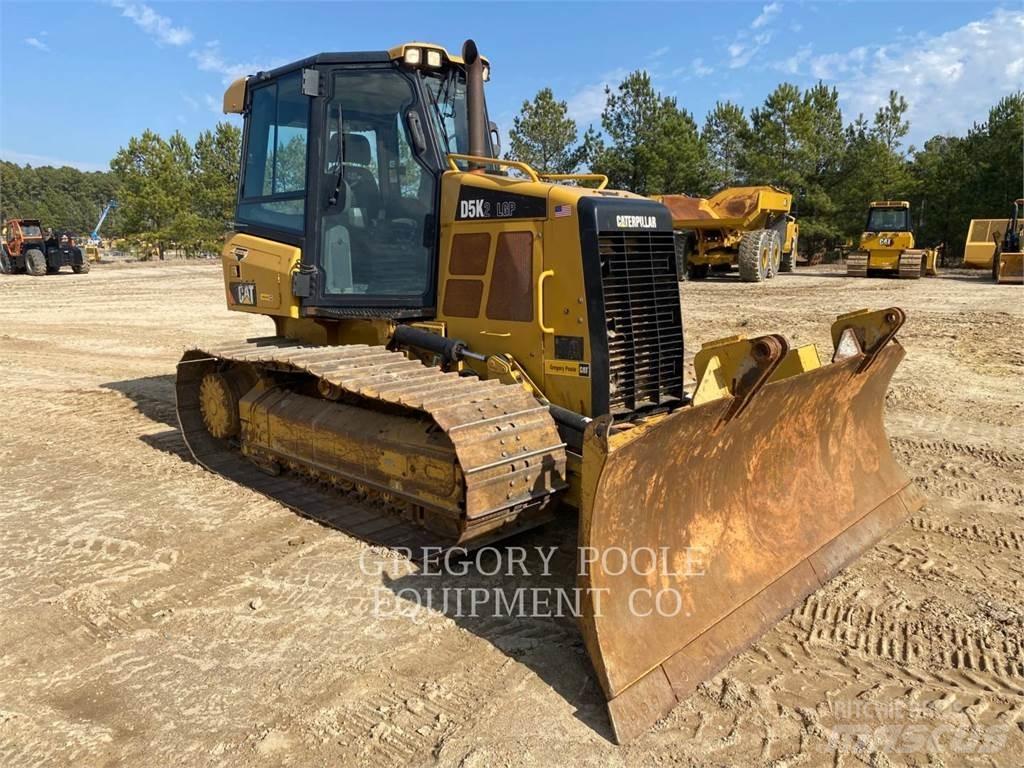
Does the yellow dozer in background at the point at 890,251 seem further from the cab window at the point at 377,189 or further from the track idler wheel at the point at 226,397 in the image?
the track idler wheel at the point at 226,397

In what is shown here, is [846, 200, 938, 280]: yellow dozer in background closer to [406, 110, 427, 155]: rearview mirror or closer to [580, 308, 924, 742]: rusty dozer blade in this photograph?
[580, 308, 924, 742]: rusty dozer blade

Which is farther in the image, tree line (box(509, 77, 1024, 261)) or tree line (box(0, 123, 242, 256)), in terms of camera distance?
tree line (box(0, 123, 242, 256))

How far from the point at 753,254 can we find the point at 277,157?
18.0 meters

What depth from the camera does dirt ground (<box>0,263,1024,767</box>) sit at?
265 centimetres

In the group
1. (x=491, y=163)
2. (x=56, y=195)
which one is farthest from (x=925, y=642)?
(x=56, y=195)

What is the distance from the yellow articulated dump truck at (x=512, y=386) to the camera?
10.6 feet

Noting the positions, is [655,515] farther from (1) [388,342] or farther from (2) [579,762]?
(1) [388,342]

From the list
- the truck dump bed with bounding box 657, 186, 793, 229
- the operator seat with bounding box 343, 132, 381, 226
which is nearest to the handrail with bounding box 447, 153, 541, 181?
the operator seat with bounding box 343, 132, 381, 226

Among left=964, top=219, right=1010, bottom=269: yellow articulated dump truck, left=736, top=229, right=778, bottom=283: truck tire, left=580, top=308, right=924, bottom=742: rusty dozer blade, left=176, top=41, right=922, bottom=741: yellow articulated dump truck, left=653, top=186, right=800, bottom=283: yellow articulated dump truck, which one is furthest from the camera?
left=964, top=219, right=1010, bottom=269: yellow articulated dump truck

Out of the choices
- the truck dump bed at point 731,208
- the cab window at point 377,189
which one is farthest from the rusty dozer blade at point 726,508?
the truck dump bed at point 731,208

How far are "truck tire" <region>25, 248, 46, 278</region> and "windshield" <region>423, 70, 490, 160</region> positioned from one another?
3091 centimetres

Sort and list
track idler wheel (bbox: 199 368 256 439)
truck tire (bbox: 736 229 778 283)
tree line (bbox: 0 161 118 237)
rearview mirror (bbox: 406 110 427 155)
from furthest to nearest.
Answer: tree line (bbox: 0 161 118 237) → truck tire (bbox: 736 229 778 283) → track idler wheel (bbox: 199 368 256 439) → rearview mirror (bbox: 406 110 427 155)

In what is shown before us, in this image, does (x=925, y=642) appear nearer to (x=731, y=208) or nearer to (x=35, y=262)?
(x=731, y=208)

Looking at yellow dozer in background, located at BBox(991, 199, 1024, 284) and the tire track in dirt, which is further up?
yellow dozer in background, located at BBox(991, 199, 1024, 284)
